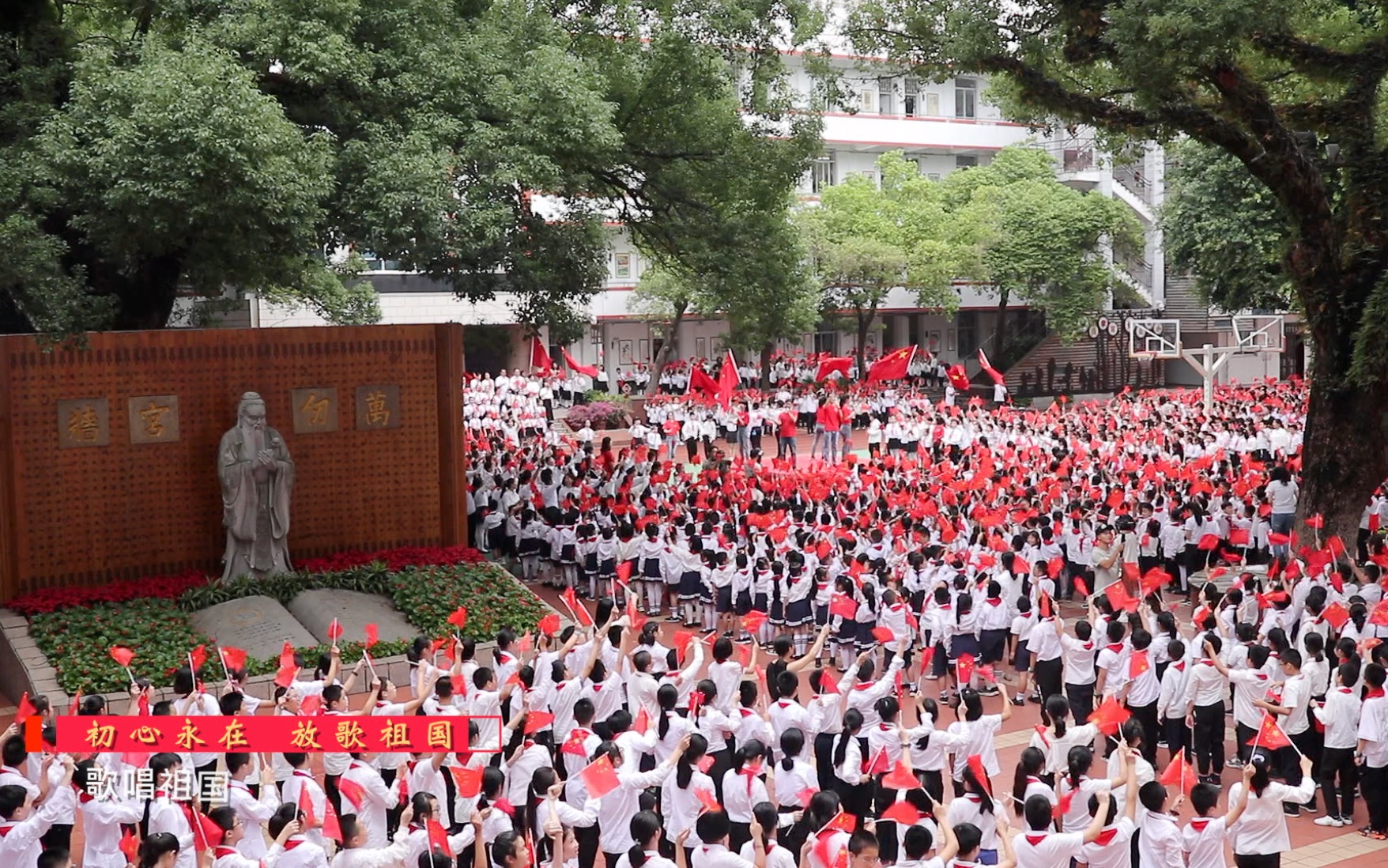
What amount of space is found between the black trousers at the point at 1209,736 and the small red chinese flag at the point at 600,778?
4708 mm

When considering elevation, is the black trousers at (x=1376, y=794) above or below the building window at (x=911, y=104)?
below

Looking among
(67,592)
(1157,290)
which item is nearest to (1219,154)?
(1157,290)

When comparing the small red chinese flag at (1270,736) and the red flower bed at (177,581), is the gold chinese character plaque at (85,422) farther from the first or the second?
the small red chinese flag at (1270,736)

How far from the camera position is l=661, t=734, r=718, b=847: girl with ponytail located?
7.57 m

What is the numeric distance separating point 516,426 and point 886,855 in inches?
714

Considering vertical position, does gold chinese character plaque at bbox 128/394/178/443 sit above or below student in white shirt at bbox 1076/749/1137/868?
above

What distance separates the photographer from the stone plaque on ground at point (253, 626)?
1271cm

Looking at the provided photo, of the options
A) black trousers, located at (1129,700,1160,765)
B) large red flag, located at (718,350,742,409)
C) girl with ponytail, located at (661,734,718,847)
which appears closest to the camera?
girl with ponytail, located at (661,734,718,847)

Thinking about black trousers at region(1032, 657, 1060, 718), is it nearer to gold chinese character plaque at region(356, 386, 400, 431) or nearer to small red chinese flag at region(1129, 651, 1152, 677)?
small red chinese flag at region(1129, 651, 1152, 677)

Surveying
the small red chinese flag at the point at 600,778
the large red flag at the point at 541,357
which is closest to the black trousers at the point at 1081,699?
the small red chinese flag at the point at 600,778

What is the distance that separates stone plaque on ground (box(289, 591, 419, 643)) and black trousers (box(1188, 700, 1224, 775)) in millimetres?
7158

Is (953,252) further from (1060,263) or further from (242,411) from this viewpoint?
(242,411)

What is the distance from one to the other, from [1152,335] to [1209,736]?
24.5m

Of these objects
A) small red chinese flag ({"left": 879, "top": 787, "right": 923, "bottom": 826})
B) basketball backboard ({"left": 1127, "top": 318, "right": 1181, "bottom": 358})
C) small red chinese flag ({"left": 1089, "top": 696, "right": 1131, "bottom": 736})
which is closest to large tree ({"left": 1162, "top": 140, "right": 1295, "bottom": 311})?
basketball backboard ({"left": 1127, "top": 318, "right": 1181, "bottom": 358})
